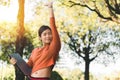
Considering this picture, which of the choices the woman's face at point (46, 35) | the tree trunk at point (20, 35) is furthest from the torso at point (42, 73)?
the tree trunk at point (20, 35)

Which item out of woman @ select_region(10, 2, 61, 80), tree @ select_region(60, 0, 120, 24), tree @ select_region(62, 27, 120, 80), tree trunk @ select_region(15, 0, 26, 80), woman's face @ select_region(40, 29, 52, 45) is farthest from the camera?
tree @ select_region(62, 27, 120, 80)

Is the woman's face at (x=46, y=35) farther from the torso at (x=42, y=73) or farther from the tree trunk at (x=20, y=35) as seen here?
the tree trunk at (x=20, y=35)

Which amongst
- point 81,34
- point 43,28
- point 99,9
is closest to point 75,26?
point 81,34

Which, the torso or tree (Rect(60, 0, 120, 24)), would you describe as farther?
tree (Rect(60, 0, 120, 24))

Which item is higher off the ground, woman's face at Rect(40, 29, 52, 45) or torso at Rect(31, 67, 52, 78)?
woman's face at Rect(40, 29, 52, 45)

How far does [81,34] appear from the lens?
41.9 metres

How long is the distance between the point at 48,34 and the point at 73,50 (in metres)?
41.2

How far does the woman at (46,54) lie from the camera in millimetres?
5199

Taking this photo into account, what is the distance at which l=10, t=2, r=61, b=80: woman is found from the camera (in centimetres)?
520

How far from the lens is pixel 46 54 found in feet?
17.3

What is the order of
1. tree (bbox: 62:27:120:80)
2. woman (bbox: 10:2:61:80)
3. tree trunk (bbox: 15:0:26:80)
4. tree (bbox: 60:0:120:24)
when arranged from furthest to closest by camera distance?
tree (bbox: 62:27:120:80), tree (bbox: 60:0:120:24), tree trunk (bbox: 15:0:26:80), woman (bbox: 10:2:61:80)

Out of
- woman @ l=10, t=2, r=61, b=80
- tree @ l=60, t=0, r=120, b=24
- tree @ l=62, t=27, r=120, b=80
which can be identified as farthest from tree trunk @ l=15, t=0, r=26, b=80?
tree @ l=62, t=27, r=120, b=80

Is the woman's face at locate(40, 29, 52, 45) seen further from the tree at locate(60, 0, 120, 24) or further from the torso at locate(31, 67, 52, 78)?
the tree at locate(60, 0, 120, 24)

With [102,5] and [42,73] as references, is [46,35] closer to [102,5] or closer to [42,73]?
[42,73]
